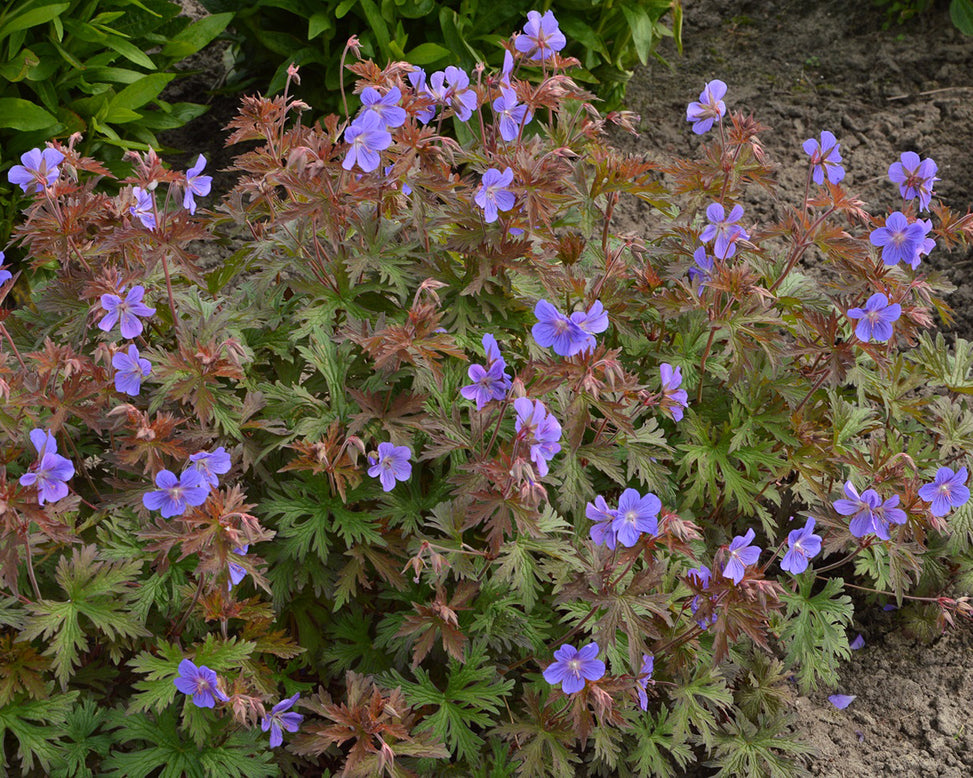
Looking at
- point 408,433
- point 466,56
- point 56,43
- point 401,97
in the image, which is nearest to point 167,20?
point 56,43

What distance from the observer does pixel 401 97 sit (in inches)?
83.4

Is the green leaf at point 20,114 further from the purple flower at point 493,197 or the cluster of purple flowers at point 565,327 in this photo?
the cluster of purple flowers at point 565,327

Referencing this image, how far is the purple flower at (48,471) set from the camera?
1.78 m

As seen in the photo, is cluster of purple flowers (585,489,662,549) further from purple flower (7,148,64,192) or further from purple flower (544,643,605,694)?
purple flower (7,148,64,192)

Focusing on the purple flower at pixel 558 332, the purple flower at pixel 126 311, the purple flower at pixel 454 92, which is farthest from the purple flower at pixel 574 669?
the purple flower at pixel 454 92

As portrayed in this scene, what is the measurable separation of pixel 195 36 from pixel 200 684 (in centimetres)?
289

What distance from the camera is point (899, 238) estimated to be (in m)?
2.26

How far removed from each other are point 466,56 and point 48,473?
2.67m

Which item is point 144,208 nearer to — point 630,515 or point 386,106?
point 386,106

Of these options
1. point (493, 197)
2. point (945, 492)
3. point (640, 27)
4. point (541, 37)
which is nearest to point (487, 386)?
point (493, 197)

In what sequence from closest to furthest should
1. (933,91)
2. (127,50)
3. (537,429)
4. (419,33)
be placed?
(537,429) → (127,50) → (419,33) → (933,91)

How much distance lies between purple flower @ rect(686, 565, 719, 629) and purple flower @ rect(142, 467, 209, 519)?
1.01 m

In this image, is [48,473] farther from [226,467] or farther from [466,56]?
[466,56]

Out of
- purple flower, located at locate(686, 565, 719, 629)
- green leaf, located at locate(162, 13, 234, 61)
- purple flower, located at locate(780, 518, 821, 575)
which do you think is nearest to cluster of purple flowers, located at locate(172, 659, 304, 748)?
purple flower, located at locate(686, 565, 719, 629)
